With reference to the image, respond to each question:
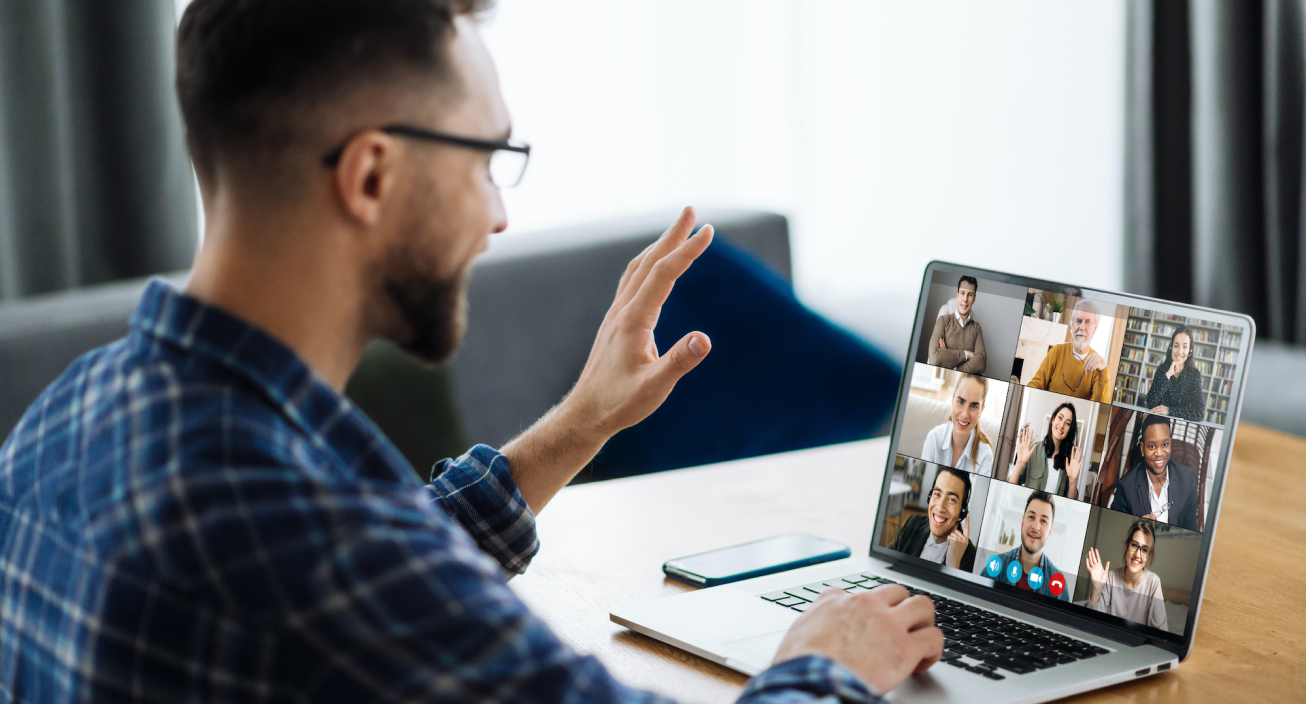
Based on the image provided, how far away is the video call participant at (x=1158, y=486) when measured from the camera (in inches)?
34.2

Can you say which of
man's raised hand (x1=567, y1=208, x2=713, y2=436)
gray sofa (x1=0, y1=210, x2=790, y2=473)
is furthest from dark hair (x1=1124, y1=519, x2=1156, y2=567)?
gray sofa (x1=0, y1=210, x2=790, y2=473)

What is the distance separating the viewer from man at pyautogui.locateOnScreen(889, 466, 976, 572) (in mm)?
985

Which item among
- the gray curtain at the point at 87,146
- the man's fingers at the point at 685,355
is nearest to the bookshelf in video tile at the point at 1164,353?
the man's fingers at the point at 685,355

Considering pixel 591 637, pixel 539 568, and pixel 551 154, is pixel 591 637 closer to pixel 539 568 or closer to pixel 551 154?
pixel 539 568

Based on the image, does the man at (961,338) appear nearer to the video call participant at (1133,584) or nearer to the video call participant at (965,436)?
the video call participant at (965,436)

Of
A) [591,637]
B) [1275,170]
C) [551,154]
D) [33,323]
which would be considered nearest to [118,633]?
[591,637]

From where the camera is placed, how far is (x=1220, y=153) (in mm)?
3217

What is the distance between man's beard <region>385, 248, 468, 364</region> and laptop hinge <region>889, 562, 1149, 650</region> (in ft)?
1.56

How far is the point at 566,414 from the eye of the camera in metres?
1.09

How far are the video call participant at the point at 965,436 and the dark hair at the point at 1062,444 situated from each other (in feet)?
0.17

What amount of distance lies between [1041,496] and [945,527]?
100mm

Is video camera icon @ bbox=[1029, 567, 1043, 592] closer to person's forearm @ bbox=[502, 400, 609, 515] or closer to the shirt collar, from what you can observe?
person's forearm @ bbox=[502, 400, 609, 515]

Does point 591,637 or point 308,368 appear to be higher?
point 308,368

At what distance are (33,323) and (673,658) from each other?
1.27 meters
